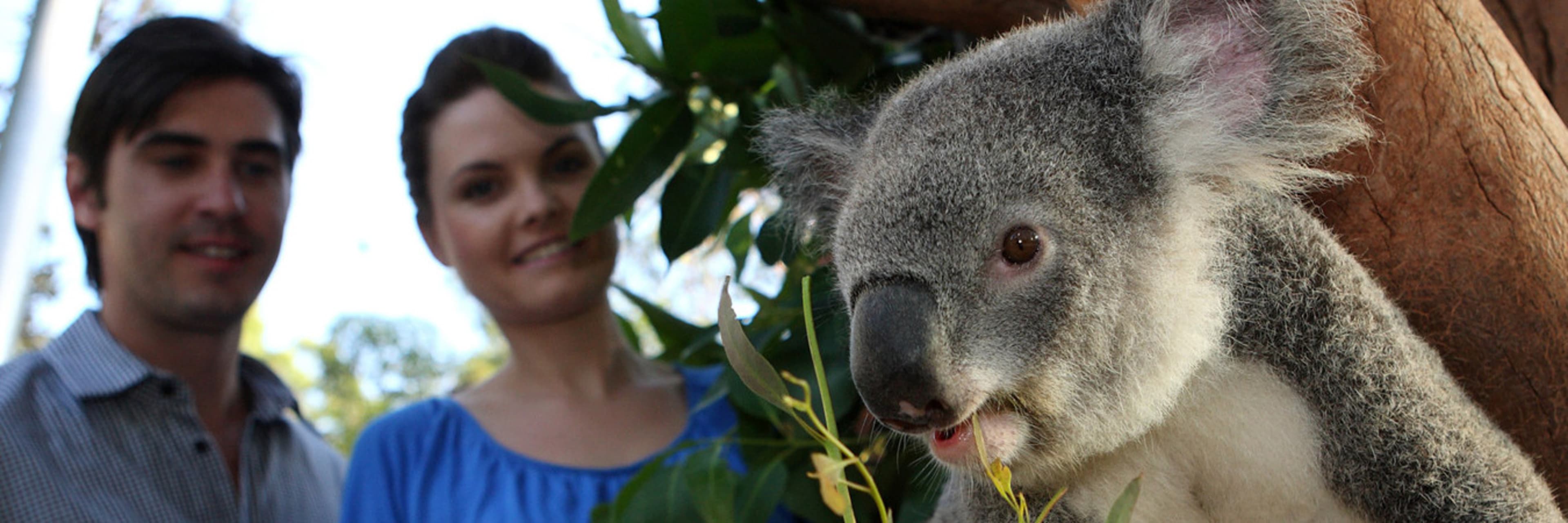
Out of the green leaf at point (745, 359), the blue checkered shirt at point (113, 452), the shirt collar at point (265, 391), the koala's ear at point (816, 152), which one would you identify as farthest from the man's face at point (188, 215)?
the green leaf at point (745, 359)

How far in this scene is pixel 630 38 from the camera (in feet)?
7.15

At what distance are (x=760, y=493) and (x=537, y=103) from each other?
934 millimetres

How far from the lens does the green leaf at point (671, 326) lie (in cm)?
267

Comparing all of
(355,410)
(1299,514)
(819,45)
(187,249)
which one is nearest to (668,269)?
(819,45)

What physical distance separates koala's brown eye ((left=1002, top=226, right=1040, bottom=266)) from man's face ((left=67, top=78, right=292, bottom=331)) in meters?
2.31

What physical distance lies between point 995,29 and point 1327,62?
3.06 feet

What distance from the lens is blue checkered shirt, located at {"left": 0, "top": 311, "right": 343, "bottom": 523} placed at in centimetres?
242

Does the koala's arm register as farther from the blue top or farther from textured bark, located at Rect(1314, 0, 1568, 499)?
the blue top

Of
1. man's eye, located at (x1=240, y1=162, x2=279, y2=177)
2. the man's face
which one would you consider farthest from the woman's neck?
man's eye, located at (x1=240, y1=162, x2=279, y2=177)

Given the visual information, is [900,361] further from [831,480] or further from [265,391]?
[265,391]

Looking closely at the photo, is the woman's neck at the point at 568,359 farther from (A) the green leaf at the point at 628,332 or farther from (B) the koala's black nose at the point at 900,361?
(B) the koala's black nose at the point at 900,361

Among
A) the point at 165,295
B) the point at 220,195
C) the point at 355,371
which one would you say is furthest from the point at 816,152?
the point at 355,371

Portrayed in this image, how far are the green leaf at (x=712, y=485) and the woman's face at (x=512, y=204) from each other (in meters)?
0.66

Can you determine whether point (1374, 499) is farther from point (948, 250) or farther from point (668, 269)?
point (668, 269)
